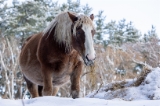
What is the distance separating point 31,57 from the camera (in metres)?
6.17

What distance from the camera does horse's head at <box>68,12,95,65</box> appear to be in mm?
4277

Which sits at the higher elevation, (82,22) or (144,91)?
(82,22)

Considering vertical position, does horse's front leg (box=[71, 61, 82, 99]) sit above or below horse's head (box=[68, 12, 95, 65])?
below

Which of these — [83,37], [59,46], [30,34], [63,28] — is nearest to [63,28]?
[63,28]

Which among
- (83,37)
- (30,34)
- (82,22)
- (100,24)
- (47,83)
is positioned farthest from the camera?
(100,24)

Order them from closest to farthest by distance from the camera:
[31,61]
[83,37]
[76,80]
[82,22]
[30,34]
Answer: [83,37]
[82,22]
[76,80]
[31,61]
[30,34]

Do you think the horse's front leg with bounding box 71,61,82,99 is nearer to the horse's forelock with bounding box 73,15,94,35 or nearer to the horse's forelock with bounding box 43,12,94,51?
the horse's forelock with bounding box 43,12,94,51

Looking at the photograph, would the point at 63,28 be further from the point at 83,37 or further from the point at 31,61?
the point at 31,61

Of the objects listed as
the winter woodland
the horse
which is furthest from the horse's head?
the winter woodland

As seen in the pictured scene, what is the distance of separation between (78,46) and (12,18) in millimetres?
24434

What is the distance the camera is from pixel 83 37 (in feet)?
14.6

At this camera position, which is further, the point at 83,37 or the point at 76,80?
the point at 76,80

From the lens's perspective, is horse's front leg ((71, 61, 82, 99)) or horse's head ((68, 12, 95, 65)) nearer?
horse's head ((68, 12, 95, 65))

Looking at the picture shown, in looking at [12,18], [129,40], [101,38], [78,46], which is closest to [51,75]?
[78,46]
